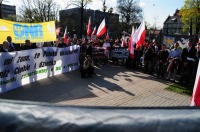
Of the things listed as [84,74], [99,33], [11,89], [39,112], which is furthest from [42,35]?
[39,112]

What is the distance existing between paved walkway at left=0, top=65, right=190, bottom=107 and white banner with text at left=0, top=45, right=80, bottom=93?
312 mm

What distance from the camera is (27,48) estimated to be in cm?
1029

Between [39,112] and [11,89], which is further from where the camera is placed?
[11,89]

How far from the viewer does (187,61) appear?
11.2 m

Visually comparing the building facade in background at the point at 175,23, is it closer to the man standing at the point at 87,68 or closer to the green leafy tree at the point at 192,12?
the green leafy tree at the point at 192,12

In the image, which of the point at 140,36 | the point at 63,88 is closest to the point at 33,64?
the point at 63,88

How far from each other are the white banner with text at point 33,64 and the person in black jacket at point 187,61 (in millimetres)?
5733

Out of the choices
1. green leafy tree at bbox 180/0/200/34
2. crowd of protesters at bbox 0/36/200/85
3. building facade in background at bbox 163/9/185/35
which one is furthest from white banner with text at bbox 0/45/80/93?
building facade in background at bbox 163/9/185/35

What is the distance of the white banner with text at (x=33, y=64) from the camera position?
8492mm

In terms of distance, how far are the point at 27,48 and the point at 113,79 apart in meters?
4.20

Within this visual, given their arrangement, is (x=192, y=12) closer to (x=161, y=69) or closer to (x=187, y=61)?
(x=161, y=69)

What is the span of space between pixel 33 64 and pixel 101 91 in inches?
124

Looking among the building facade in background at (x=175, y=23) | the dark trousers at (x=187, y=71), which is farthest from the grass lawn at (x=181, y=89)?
the building facade in background at (x=175, y=23)

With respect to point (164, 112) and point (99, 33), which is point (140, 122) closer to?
point (164, 112)
